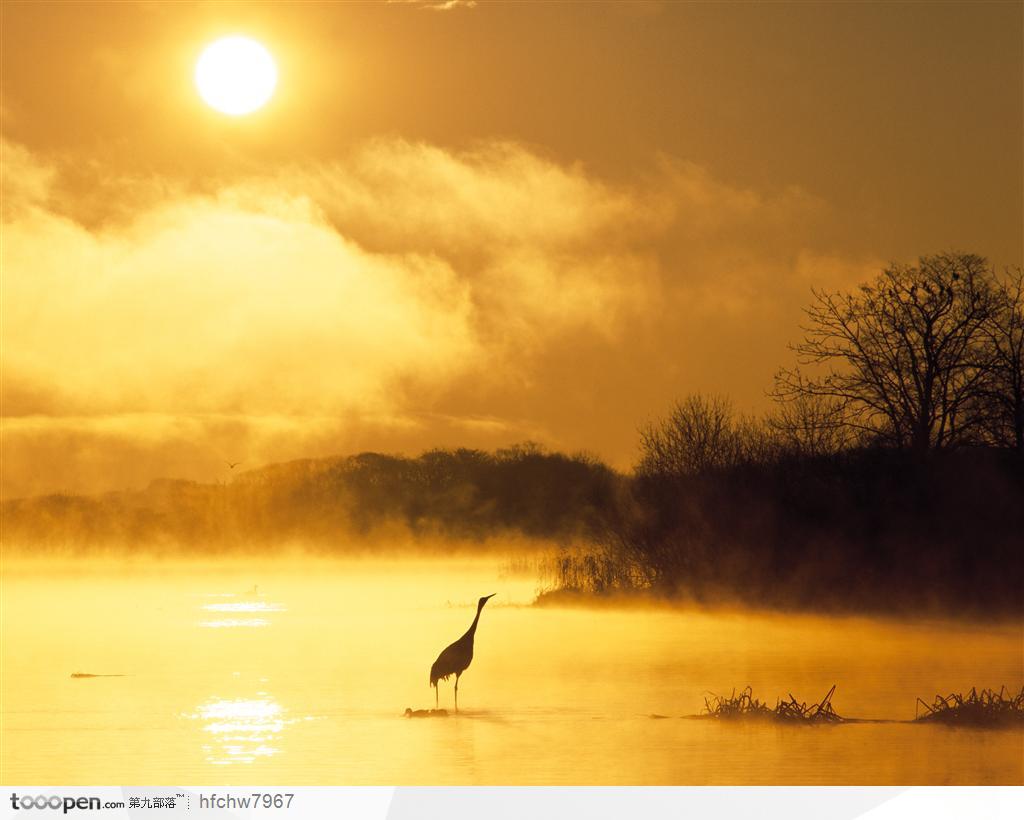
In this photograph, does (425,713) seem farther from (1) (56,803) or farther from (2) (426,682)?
(1) (56,803)

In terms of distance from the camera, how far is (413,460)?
453 inches

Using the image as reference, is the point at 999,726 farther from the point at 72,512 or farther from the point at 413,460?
the point at 72,512

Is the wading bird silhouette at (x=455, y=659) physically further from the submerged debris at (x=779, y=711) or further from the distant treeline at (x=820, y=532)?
the distant treeline at (x=820, y=532)

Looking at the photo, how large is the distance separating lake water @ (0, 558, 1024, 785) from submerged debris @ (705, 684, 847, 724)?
4.2 inches

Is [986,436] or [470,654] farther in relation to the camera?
[986,436]

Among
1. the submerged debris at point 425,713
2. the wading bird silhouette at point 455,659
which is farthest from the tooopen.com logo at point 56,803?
the wading bird silhouette at point 455,659

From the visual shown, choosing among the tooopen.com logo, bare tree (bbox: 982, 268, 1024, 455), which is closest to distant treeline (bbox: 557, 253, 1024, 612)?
bare tree (bbox: 982, 268, 1024, 455)

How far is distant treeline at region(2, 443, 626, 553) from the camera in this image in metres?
11.7

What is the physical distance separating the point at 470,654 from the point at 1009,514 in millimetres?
5467

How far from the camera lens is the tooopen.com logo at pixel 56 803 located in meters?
7.69

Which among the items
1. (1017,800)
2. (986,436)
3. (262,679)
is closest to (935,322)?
(986,436)

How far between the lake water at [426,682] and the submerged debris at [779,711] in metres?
0.11

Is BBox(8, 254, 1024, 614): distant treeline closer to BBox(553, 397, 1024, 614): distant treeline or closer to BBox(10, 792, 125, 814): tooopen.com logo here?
BBox(553, 397, 1024, 614): distant treeline

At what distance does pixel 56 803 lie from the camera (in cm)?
775
